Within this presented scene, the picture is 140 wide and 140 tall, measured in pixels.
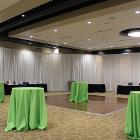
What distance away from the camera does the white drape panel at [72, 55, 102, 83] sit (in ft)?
52.3

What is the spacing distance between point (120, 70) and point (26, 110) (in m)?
12.5

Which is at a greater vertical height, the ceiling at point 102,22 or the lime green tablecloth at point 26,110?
the ceiling at point 102,22

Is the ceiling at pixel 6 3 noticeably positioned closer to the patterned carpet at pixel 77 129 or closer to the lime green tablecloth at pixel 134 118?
the patterned carpet at pixel 77 129

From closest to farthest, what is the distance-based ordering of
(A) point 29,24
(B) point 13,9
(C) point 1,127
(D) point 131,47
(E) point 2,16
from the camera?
(C) point 1,127, (B) point 13,9, (E) point 2,16, (A) point 29,24, (D) point 131,47

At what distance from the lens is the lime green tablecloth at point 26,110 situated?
4223 mm

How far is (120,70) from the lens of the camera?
15.9m

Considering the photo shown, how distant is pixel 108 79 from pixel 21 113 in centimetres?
1281

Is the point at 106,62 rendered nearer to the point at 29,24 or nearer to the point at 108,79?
the point at 108,79

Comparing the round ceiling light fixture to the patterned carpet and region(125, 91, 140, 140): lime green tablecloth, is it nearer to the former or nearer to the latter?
the patterned carpet

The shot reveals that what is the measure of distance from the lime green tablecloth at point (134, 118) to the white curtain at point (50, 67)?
947 cm

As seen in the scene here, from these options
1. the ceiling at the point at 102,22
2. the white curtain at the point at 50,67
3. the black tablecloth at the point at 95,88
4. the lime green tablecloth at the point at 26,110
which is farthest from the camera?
the black tablecloth at the point at 95,88

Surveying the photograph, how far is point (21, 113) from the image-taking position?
4.21m

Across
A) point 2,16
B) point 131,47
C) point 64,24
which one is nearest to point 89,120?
point 64,24

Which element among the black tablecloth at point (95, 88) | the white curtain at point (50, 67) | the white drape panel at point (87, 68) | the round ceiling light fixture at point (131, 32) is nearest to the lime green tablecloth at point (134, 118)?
the round ceiling light fixture at point (131, 32)
